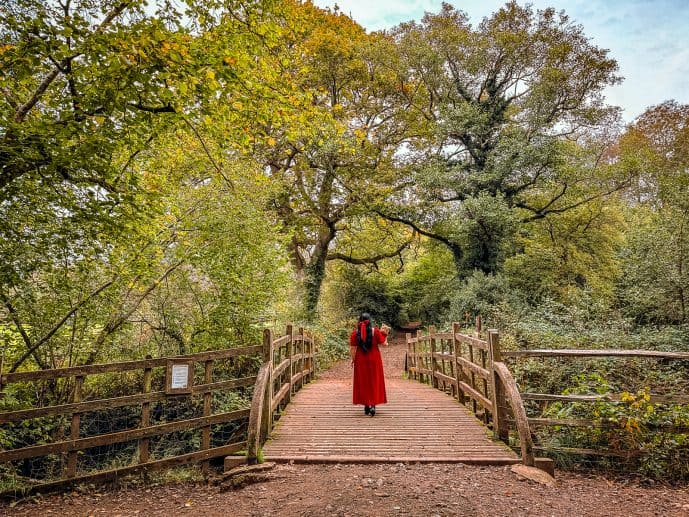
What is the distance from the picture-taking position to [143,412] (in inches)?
193

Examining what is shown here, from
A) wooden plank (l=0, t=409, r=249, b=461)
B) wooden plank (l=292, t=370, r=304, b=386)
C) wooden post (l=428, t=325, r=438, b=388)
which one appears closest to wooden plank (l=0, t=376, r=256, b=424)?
wooden plank (l=0, t=409, r=249, b=461)

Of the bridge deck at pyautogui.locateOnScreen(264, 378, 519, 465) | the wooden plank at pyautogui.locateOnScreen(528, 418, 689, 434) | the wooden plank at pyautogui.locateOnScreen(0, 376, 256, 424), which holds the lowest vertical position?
the bridge deck at pyautogui.locateOnScreen(264, 378, 519, 465)

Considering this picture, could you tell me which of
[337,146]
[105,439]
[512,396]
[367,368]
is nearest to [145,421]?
[105,439]

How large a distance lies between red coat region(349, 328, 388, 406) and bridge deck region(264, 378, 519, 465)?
10.8 inches

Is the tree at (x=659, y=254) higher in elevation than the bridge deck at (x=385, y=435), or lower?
higher

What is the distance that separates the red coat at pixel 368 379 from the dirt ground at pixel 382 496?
6.76ft

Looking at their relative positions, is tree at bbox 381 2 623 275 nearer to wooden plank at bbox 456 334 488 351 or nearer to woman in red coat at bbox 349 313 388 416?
wooden plank at bbox 456 334 488 351

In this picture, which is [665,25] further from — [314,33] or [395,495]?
[395,495]

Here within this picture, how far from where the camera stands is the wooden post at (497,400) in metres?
5.50

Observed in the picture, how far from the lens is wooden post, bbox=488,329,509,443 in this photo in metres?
5.50

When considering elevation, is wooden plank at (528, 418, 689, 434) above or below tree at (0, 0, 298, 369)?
below

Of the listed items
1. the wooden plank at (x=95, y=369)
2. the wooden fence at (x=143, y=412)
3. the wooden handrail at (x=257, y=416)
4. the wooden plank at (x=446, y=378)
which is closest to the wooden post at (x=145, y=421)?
the wooden fence at (x=143, y=412)

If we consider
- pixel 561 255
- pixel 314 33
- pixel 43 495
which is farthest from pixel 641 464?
pixel 314 33

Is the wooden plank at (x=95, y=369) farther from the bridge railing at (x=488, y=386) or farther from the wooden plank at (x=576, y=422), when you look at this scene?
the wooden plank at (x=576, y=422)
